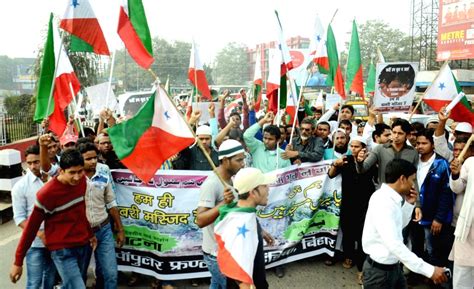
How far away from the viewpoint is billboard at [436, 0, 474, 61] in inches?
1150

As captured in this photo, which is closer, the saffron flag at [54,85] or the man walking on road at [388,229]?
the man walking on road at [388,229]

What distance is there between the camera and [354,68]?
6.64 m

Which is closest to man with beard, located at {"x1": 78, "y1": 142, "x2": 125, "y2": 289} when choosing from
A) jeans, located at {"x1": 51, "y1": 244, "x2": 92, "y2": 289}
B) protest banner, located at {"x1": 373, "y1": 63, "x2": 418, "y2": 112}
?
jeans, located at {"x1": 51, "y1": 244, "x2": 92, "y2": 289}

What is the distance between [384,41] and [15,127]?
198 feet

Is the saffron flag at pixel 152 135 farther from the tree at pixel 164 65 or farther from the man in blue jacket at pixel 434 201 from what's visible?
the tree at pixel 164 65

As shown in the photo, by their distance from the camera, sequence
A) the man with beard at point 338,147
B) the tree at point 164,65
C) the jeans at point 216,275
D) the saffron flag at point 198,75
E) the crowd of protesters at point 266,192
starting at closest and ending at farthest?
the crowd of protesters at point 266,192 → the jeans at point 216,275 → the man with beard at point 338,147 → the saffron flag at point 198,75 → the tree at point 164,65

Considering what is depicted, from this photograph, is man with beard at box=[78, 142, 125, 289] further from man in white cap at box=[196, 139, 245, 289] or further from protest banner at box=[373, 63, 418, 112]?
protest banner at box=[373, 63, 418, 112]

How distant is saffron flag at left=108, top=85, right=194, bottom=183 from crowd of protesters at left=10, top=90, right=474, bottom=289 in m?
0.35

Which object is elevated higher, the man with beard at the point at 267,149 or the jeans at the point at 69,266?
the man with beard at the point at 267,149

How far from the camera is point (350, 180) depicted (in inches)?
202

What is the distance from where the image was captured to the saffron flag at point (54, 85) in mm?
5055

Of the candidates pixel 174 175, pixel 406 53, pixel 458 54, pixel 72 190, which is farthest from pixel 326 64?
pixel 406 53

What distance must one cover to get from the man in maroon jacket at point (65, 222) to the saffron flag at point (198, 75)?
160 inches

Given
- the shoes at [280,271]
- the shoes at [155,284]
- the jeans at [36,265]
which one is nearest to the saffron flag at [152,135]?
the jeans at [36,265]
